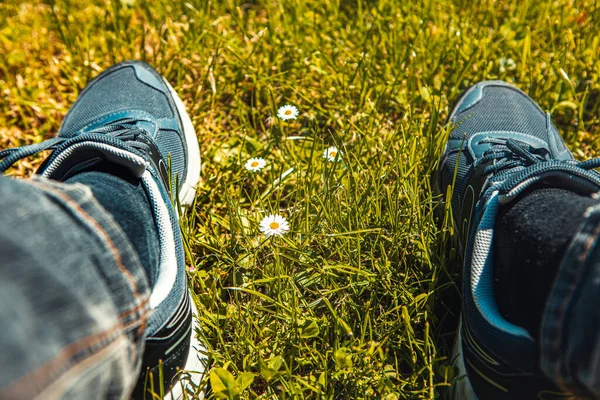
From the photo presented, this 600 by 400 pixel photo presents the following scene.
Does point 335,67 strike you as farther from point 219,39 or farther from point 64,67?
point 64,67

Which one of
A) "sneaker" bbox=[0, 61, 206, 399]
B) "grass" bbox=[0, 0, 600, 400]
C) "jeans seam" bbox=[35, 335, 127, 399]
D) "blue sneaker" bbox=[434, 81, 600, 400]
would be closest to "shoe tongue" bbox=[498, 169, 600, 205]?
"blue sneaker" bbox=[434, 81, 600, 400]

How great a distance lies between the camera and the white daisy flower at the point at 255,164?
189 centimetres

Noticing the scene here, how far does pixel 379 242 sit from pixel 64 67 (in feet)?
5.18

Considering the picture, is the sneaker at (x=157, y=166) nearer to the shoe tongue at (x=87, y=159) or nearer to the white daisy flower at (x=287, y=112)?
the shoe tongue at (x=87, y=159)

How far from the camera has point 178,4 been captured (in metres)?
2.51

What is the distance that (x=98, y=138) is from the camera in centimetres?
144

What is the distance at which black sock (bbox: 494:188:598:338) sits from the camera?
1100mm

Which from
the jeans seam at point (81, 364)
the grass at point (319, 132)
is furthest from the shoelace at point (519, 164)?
the jeans seam at point (81, 364)

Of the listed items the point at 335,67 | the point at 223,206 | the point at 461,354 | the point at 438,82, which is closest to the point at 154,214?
the point at 223,206

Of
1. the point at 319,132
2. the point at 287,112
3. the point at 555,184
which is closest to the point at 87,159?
the point at 287,112

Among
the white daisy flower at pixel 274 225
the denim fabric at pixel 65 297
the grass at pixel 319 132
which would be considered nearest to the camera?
the denim fabric at pixel 65 297

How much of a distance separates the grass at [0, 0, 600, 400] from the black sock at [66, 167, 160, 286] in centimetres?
33

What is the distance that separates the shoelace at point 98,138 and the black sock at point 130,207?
0.31 feet

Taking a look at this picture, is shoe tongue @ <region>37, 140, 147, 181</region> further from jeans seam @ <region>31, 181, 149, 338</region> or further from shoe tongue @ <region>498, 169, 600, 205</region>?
shoe tongue @ <region>498, 169, 600, 205</region>
